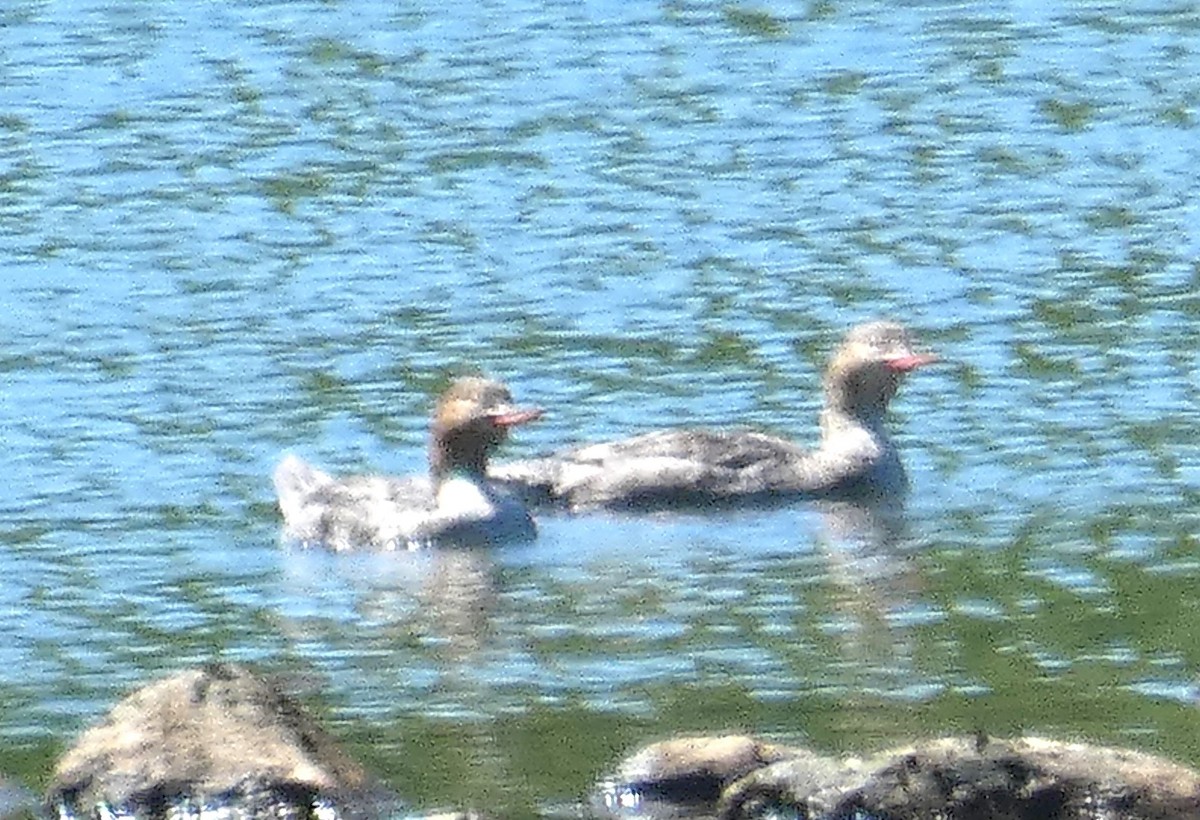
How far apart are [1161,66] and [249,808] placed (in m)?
16.6

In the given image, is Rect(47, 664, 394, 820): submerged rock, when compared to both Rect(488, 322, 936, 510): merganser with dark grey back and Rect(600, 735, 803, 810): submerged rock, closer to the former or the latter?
Rect(600, 735, 803, 810): submerged rock

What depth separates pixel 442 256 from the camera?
24.3 meters

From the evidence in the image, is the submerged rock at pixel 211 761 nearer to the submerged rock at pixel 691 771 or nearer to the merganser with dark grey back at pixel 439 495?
the submerged rock at pixel 691 771

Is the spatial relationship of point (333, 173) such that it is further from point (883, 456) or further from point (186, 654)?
point (186, 654)

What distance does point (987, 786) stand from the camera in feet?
42.5

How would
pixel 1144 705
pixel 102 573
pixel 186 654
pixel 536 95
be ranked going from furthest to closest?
pixel 536 95 → pixel 102 573 → pixel 186 654 → pixel 1144 705

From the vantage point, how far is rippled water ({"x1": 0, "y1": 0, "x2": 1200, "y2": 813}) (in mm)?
16062

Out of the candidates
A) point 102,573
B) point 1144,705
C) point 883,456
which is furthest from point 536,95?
point 1144,705

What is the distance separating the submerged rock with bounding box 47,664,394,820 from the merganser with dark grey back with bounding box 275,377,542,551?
5.04m

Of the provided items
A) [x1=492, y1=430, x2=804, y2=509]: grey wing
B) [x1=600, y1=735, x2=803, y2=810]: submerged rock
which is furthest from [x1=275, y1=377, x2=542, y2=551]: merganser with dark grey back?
[x1=600, y1=735, x2=803, y2=810]: submerged rock

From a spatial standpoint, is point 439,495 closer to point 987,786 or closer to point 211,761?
point 211,761

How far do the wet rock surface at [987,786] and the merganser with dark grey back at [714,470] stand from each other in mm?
6785

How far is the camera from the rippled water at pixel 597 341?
52.7 ft

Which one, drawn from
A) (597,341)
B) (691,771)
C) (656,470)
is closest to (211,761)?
(691,771)
